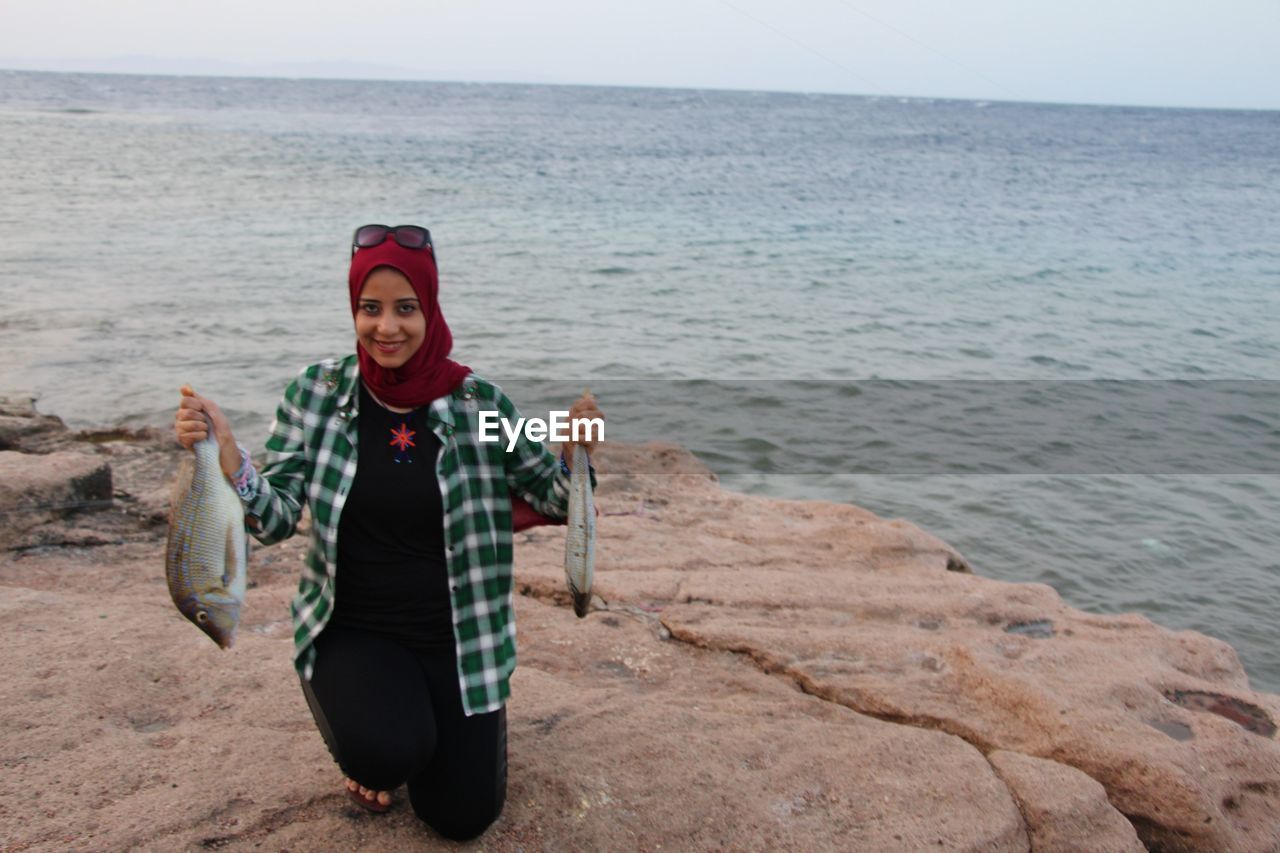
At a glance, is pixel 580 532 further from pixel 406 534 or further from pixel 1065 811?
pixel 1065 811

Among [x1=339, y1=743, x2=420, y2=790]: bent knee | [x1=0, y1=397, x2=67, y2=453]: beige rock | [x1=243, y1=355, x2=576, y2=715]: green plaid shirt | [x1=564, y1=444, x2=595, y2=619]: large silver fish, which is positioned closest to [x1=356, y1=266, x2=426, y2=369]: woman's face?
[x1=243, y1=355, x2=576, y2=715]: green plaid shirt

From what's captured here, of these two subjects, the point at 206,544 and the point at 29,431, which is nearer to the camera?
the point at 206,544

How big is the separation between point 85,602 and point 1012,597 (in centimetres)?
425

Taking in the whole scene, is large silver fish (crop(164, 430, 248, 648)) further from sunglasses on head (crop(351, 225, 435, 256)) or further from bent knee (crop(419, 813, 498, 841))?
bent knee (crop(419, 813, 498, 841))

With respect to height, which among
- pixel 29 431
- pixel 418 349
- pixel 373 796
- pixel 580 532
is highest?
pixel 418 349

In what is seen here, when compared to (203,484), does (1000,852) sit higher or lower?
lower

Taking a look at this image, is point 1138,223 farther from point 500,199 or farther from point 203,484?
point 203,484

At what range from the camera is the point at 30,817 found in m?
2.93

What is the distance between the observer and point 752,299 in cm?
1578

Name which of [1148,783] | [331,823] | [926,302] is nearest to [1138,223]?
[926,302]

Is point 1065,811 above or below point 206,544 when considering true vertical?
below

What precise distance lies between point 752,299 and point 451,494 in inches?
515

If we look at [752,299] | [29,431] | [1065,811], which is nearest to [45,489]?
[29,431]

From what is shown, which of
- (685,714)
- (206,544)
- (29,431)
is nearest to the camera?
(206,544)
